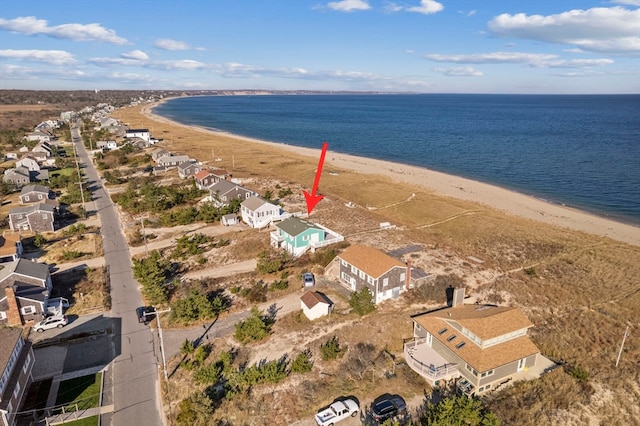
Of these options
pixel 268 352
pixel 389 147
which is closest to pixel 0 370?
pixel 268 352

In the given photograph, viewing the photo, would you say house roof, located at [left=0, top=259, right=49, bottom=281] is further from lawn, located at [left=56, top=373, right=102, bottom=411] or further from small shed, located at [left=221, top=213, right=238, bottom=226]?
small shed, located at [left=221, top=213, right=238, bottom=226]

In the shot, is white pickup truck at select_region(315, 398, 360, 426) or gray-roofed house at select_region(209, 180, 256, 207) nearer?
white pickup truck at select_region(315, 398, 360, 426)

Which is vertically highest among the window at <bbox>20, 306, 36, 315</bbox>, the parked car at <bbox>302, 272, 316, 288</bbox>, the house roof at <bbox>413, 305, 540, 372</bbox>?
the house roof at <bbox>413, 305, 540, 372</bbox>

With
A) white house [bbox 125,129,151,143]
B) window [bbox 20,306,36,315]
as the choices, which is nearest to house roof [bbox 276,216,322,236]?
window [bbox 20,306,36,315]

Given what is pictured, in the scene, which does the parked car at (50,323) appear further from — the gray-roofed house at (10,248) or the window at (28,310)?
the gray-roofed house at (10,248)

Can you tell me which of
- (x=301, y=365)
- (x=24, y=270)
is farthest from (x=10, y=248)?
(x=301, y=365)

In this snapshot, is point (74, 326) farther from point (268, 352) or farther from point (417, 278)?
point (417, 278)

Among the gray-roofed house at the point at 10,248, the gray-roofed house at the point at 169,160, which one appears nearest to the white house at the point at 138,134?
the gray-roofed house at the point at 169,160

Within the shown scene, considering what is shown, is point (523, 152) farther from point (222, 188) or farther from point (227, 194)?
point (227, 194)
